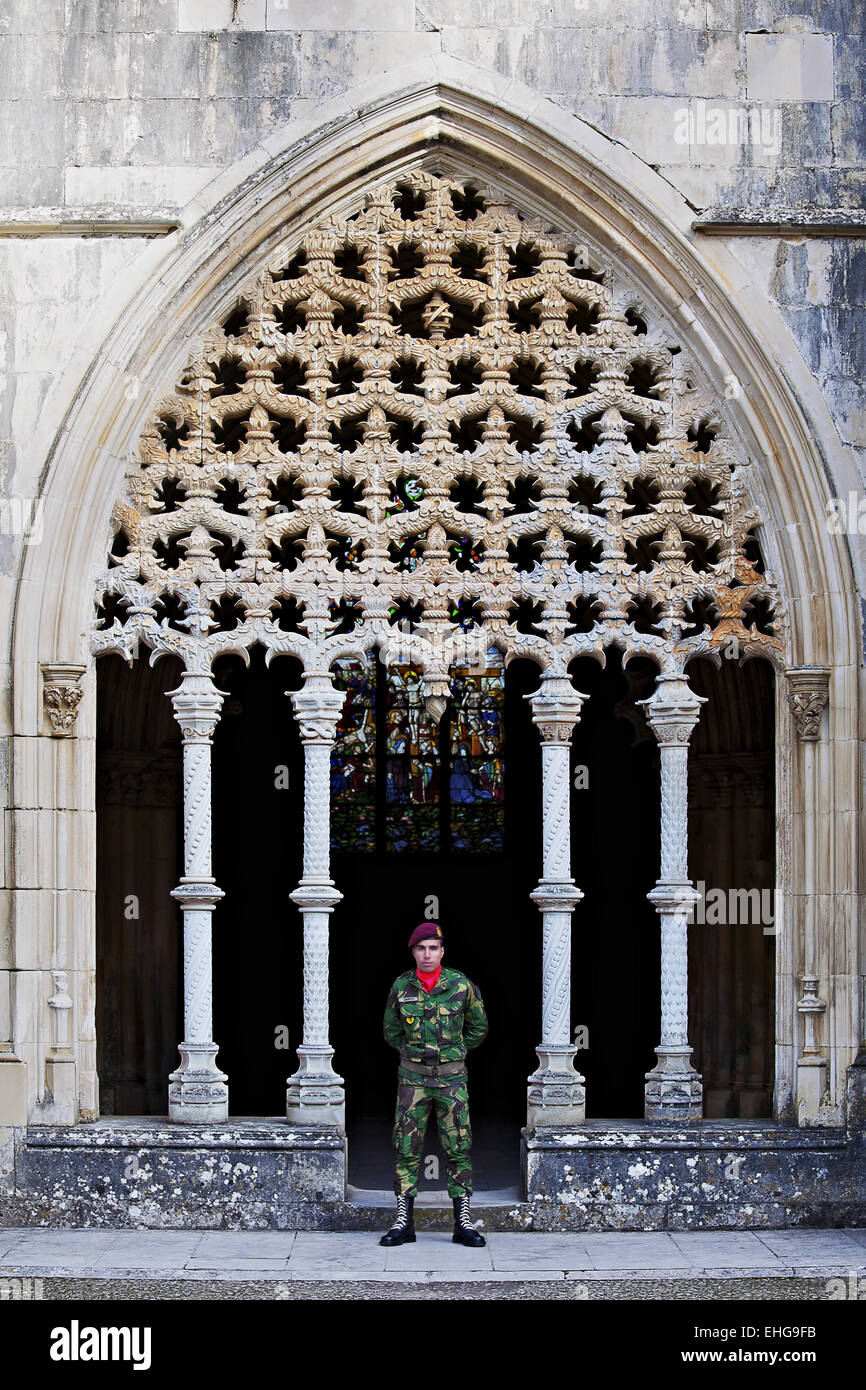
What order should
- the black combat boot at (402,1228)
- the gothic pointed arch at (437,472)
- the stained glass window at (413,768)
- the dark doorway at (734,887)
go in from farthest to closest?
the stained glass window at (413,768) < the dark doorway at (734,887) < the gothic pointed arch at (437,472) < the black combat boot at (402,1228)

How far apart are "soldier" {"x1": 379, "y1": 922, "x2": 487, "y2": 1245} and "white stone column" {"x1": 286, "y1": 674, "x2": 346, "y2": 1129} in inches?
18.6

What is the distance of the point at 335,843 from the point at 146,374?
4.72 m

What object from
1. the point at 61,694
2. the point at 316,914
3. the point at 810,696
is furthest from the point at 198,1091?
the point at 810,696

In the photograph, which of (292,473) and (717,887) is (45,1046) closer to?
(292,473)

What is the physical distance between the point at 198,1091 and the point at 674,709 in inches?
104

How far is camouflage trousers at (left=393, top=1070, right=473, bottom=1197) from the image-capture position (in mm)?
6746

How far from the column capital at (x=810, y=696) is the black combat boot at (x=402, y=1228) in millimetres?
2553

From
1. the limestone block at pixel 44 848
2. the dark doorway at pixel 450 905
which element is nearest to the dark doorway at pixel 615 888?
the dark doorway at pixel 450 905

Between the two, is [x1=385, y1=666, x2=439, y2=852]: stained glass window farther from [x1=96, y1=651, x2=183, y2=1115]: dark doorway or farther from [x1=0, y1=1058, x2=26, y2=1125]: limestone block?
[x1=0, y1=1058, x2=26, y2=1125]: limestone block

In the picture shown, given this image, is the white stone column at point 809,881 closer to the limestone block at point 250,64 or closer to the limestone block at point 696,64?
the limestone block at point 696,64

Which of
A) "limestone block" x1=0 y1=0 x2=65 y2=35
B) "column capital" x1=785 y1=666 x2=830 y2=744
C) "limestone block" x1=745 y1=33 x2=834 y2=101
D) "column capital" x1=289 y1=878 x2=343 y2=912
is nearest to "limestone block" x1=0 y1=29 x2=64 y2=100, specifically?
"limestone block" x1=0 y1=0 x2=65 y2=35

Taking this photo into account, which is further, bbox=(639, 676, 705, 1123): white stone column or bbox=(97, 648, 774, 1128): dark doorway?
bbox=(97, 648, 774, 1128): dark doorway

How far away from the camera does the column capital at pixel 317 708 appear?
7.37 meters

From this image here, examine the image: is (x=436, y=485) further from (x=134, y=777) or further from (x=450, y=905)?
(x=450, y=905)
